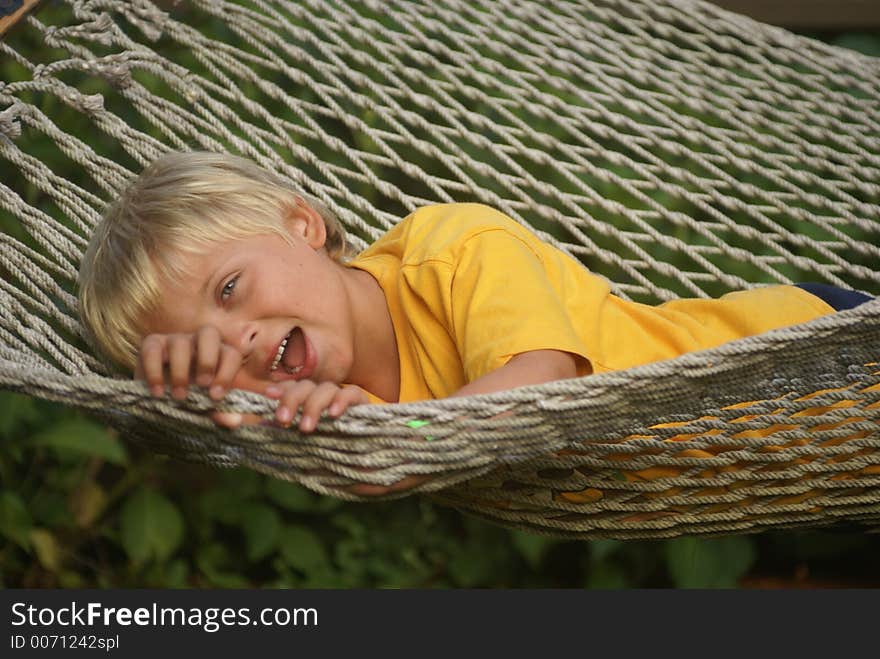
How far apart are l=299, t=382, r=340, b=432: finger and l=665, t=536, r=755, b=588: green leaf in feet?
2.79

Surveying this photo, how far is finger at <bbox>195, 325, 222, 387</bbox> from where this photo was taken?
0.96 m

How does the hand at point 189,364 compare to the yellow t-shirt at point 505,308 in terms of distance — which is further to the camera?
the yellow t-shirt at point 505,308

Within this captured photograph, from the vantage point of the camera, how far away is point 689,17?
178 cm

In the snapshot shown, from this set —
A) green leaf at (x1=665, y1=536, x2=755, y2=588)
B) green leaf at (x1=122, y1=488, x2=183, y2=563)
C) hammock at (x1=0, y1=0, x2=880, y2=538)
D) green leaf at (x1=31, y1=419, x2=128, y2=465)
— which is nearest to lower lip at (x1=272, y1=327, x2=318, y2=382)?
hammock at (x1=0, y1=0, x2=880, y2=538)

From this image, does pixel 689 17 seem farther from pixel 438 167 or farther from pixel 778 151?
pixel 438 167

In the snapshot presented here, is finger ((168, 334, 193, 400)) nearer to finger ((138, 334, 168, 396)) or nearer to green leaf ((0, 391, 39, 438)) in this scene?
finger ((138, 334, 168, 396))

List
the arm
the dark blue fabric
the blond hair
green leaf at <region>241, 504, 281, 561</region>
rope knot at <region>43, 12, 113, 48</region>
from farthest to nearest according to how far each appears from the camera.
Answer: green leaf at <region>241, 504, 281, 561</region>
rope knot at <region>43, 12, 113, 48</region>
the dark blue fabric
the blond hair
the arm

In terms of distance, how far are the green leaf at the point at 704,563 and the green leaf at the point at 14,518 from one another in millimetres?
983

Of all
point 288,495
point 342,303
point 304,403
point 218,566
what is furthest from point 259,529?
point 304,403

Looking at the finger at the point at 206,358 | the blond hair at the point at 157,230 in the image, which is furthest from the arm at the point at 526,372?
the blond hair at the point at 157,230

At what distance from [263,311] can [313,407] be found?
0.25 meters

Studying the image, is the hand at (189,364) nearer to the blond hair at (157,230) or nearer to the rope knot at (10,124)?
the blond hair at (157,230)

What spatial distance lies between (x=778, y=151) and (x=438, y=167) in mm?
702

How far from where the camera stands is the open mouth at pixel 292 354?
1.13 metres
